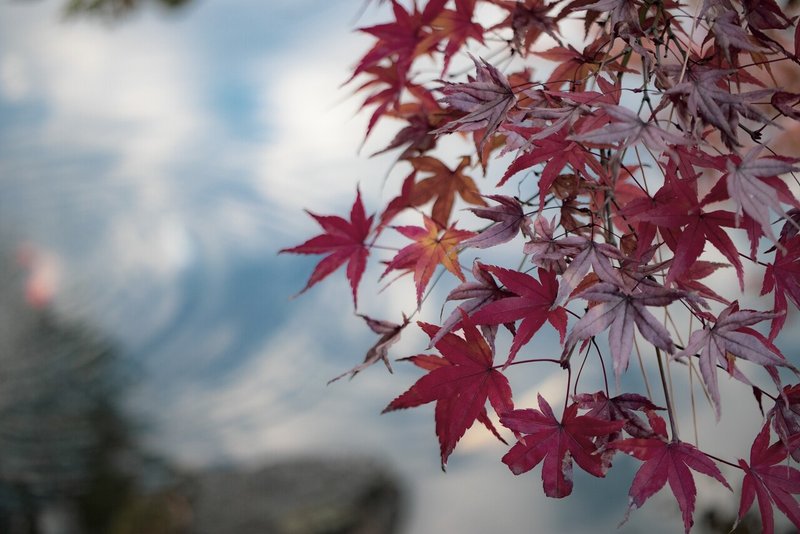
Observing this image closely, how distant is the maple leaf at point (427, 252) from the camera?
0.57 meters

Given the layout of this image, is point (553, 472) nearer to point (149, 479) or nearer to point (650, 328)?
point (650, 328)

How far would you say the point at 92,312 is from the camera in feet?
11.8

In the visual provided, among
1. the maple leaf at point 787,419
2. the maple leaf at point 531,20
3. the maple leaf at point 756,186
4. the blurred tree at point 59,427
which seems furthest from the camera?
the blurred tree at point 59,427

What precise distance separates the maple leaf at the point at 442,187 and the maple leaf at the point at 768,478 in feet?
1.03

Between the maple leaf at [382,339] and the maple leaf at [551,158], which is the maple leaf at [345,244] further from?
the maple leaf at [551,158]

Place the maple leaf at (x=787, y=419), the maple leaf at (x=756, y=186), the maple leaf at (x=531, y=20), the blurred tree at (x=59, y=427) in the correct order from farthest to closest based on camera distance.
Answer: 1. the blurred tree at (x=59, y=427)
2. the maple leaf at (x=531, y=20)
3. the maple leaf at (x=787, y=419)
4. the maple leaf at (x=756, y=186)

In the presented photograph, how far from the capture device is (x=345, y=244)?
662 millimetres

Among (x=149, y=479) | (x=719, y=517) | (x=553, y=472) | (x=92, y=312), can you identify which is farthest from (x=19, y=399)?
(x=553, y=472)

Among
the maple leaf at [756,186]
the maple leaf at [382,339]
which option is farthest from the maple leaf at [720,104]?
the maple leaf at [382,339]

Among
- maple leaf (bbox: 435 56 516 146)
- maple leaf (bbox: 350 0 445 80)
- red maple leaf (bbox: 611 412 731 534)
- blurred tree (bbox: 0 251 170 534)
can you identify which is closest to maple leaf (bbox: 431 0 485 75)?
maple leaf (bbox: 350 0 445 80)

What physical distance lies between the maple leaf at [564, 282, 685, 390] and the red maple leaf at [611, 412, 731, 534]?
0.08 meters

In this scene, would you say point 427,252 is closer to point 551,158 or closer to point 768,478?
point 551,158

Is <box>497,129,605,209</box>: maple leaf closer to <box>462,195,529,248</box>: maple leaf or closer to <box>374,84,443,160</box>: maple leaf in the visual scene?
<box>462,195,529,248</box>: maple leaf

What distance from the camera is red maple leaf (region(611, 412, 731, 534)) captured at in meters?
0.46
